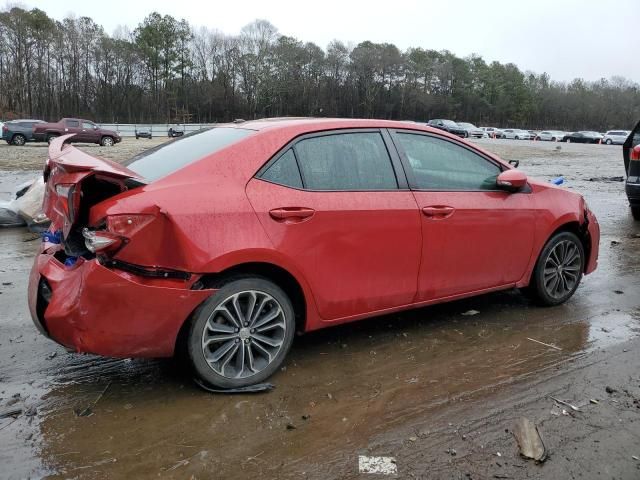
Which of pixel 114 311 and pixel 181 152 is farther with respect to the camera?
pixel 181 152

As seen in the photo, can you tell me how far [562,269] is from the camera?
4816 mm

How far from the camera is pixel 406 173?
12.8 feet

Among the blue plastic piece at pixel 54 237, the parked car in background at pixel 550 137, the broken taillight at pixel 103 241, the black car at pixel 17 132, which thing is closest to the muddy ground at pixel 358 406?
the blue plastic piece at pixel 54 237

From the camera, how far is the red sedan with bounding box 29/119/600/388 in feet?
9.70

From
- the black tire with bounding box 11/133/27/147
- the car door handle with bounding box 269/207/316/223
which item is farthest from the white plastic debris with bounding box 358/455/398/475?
the black tire with bounding box 11/133/27/147

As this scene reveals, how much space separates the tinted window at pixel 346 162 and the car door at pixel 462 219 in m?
0.20

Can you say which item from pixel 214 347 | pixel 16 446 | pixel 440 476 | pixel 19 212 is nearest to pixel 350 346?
pixel 214 347

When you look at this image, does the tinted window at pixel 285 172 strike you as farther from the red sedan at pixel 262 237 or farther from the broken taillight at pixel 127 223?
the broken taillight at pixel 127 223

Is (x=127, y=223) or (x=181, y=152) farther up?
(x=181, y=152)

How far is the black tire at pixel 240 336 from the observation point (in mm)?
3119

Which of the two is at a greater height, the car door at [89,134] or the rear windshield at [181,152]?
the car door at [89,134]

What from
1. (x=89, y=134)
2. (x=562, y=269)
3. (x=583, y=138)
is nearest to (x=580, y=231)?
(x=562, y=269)

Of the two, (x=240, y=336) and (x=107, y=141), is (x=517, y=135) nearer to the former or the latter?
(x=107, y=141)

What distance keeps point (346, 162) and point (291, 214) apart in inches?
25.0
